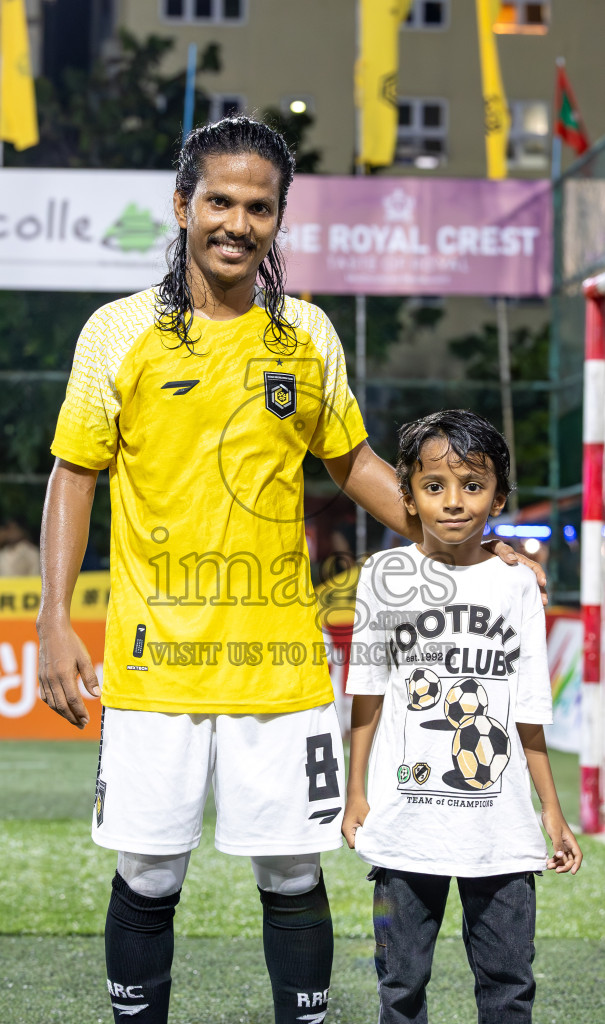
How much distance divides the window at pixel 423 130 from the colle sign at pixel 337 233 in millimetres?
4572

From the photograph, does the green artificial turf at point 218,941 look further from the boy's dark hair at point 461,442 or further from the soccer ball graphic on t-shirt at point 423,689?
the boy's dark hair at point 461,442

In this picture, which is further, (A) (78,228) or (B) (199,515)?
(A) (78,228)

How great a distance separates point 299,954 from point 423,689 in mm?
532

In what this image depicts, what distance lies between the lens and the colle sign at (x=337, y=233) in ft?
38.8

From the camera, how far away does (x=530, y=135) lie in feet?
55.5

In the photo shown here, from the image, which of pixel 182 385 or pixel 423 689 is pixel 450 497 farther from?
pixel 182 385

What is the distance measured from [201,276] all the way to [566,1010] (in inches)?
82.9

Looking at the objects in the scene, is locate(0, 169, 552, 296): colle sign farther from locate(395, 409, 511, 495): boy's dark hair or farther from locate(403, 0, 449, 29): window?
locate(395, 409, 511, 495): boy's dark hair

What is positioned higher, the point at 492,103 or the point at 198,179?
the point at 492,103

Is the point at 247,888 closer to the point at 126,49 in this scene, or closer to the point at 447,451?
the point at 447,451

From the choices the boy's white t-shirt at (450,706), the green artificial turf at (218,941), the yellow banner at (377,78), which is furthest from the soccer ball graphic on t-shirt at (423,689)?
the yellow banner at (377,78)

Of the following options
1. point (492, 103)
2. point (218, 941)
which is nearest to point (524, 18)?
point (492, 103)

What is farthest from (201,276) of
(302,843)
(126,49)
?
(126,49)

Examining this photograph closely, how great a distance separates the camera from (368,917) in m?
4.23
